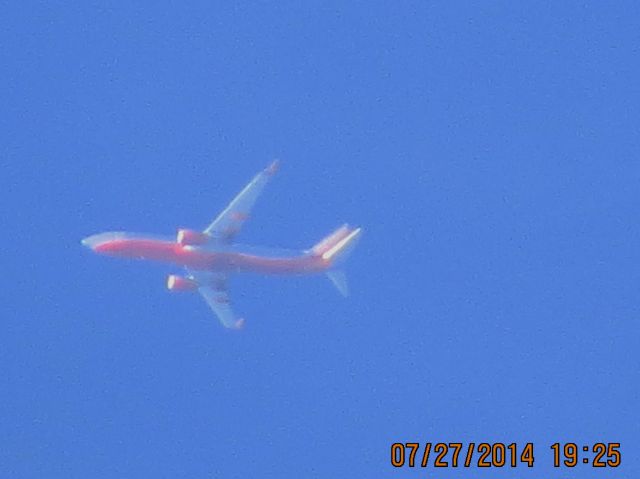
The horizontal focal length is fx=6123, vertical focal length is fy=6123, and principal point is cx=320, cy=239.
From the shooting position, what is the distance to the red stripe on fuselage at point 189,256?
12406cm

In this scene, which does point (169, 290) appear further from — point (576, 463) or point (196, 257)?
point (576, 463)

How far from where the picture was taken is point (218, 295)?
125000 millimetres

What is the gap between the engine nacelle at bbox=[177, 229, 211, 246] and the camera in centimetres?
12388

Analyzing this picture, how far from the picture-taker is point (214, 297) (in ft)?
410

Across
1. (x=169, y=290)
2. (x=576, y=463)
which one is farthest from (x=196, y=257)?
(x=576, y=463)

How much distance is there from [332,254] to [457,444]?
4.73 meters

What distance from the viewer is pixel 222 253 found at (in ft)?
407

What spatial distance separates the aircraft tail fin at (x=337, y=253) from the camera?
125 meters

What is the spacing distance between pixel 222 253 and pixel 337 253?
7.93ft

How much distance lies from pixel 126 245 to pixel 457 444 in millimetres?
7817

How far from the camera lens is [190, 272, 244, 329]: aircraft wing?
124750 millimetres

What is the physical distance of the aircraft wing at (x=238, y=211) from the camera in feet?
407

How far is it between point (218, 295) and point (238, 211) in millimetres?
1996

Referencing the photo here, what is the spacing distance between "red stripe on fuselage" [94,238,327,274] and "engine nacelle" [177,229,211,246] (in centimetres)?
13
